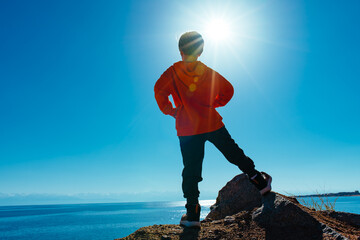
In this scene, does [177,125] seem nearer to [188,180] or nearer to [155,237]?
[188,180]

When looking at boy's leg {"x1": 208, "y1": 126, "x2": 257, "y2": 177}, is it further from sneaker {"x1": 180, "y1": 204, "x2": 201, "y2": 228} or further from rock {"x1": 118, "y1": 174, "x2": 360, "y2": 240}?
sneaker {"x1": 180, "y1": 204, "x2": 201, "y2": 228}

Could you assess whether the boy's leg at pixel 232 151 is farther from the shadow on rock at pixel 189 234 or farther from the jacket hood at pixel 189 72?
the shadow on rock at pixel 189 234

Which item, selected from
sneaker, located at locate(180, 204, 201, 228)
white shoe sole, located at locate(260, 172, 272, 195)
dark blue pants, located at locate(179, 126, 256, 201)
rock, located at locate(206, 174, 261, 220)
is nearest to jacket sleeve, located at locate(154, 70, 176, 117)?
dark blue pants, located at locate(179, 126, 256, 201)

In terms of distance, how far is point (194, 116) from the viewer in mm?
3502

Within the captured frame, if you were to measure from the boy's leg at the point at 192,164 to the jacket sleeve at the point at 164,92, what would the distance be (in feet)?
1.97

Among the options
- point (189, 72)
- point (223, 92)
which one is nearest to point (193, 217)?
point (223, 92)

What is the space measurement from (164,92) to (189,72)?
0.56 meters

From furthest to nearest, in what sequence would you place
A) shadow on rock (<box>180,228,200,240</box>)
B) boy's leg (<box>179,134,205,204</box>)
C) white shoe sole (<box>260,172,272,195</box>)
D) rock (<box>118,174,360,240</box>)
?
1. white shoe sole (<box>260,172,272,195</box>)
2. boy's leg (<box>179,134,205,204</box>)
3. shadow on rock (<box>180,228,200,240</box>)
4. rock (<box>118,174,360,240</box>)

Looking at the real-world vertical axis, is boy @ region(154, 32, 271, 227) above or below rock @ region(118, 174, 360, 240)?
above

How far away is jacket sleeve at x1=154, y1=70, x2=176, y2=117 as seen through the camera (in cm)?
361

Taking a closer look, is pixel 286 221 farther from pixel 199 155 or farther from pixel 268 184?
pixel 199 155

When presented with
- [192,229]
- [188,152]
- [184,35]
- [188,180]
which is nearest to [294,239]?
[192,229]

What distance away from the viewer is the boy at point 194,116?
135 inches

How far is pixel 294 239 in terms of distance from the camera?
261 cm
